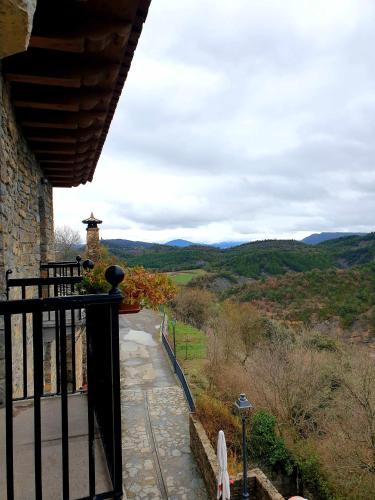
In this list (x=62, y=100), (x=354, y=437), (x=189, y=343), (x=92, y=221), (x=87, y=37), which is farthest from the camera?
(x=189, y=343)

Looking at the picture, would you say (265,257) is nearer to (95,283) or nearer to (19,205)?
(19,205)

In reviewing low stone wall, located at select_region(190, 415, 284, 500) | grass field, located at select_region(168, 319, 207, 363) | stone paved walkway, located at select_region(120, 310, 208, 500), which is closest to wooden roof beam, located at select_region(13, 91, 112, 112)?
stone paved walkway, located at select_region(120, 310, 208, 500)

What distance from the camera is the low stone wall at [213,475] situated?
26.3ft

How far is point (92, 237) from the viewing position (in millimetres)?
13703

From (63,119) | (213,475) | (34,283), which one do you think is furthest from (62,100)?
(213,475)

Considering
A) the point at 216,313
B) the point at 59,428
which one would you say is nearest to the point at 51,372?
the point at 59,428

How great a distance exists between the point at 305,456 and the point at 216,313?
18355mm

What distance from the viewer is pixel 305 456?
11.9 meters

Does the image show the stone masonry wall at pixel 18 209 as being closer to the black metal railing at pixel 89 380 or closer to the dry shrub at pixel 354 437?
the black metal railing at pixel 89 380

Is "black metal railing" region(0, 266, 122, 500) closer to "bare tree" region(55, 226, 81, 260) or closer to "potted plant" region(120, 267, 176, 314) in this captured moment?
"potted plant" region(120, 267, 176, 314)

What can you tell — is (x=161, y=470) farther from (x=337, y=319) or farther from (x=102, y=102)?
(x=337, y=319)

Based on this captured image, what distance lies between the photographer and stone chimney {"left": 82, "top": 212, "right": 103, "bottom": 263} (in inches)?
537

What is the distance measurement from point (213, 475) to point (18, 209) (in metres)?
7.10

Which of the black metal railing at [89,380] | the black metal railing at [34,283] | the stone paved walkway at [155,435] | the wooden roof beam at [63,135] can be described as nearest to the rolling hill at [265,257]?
the stone paved walkway at [155,435]
